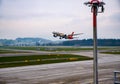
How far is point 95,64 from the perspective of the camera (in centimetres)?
1566

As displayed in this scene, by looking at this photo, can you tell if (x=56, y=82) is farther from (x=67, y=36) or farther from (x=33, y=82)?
(x=67, y=36)

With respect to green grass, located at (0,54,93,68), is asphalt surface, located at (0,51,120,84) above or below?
below

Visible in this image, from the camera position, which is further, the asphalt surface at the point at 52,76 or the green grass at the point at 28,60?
the green grass at the point at 28,60

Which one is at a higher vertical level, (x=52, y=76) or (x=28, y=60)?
(x=28, y=60)

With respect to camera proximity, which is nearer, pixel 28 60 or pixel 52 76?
pixel 52 76

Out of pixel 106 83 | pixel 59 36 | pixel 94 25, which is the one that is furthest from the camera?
pixel 59 36

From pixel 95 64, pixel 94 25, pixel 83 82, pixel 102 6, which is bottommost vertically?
pixel 83 82

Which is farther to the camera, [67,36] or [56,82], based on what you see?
[67,36]

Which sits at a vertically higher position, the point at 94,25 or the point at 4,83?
the point at 94,25

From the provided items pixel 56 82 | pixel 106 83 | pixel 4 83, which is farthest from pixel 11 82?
pixel 106 83

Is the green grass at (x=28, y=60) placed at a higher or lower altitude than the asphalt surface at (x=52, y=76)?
higher

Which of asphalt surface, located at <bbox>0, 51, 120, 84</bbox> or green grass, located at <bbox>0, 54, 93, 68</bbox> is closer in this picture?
asphalt surface, located at <bbox>0, 51, 120, 84</bbox>

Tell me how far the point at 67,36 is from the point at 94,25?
79775 mm

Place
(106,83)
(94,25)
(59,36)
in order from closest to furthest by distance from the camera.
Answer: (94,25) → (106,83) → (59,36)
